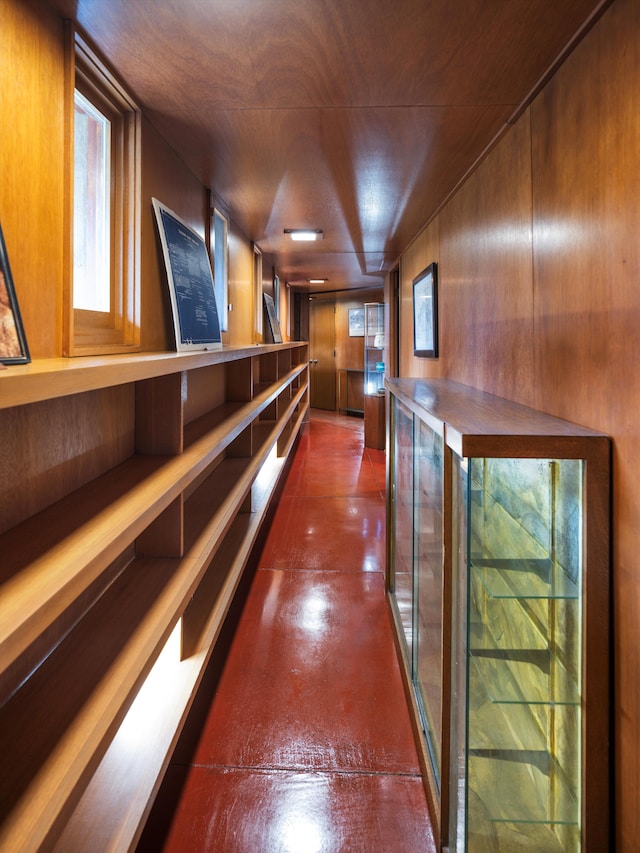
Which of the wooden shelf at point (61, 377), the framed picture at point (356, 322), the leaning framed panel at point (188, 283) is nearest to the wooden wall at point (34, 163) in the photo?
the wooden shelf at point (61, 377)

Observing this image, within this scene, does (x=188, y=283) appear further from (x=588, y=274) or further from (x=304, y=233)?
(x=304, y=233)

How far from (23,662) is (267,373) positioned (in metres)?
3.97

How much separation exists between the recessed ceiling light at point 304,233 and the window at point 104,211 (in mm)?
2468

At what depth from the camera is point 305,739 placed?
188 cm

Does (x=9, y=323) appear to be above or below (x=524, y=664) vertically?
Result: above

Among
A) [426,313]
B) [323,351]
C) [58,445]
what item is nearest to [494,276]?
[426,313]

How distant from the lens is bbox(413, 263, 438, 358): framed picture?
3586mm

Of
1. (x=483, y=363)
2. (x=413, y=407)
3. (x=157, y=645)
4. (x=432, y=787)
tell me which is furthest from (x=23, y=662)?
(x=483, y=363)

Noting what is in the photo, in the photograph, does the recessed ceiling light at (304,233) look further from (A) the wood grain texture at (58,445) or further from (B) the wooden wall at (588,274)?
(A) the wood grain texture at (58,445)

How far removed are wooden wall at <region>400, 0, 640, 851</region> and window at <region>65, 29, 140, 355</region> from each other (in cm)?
139

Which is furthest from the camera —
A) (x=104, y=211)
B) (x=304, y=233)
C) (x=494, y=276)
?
(x=304, y=233)

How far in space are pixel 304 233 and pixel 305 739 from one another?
3.74 meters

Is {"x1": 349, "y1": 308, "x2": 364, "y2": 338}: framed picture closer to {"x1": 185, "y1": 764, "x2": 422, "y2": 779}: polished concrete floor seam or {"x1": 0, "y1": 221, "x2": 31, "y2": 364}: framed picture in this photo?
{"x1": 185, "y1": 764, "x2": 422, "y2": 779}: polished concrete floor seam

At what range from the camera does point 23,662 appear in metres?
1.21
